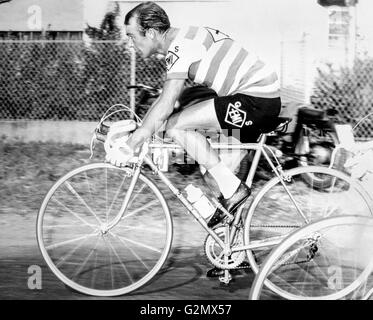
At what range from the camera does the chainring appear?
3.19 metres

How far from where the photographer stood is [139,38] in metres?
3.18

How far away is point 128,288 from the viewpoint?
3.19 m

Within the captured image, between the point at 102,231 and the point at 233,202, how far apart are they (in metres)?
0.70

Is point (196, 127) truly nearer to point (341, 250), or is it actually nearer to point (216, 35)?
point (216, 35)

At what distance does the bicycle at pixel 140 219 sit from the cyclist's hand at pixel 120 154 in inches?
3.1

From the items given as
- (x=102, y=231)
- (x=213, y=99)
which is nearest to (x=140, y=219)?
(x=102, y=231)

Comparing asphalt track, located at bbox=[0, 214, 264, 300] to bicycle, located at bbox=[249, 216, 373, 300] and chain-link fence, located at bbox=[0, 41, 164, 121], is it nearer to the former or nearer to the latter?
bicycle, located at bbox=[249, 216, 373, 300]

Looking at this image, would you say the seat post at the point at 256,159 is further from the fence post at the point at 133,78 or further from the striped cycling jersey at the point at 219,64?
the fence post at the point at 133,78

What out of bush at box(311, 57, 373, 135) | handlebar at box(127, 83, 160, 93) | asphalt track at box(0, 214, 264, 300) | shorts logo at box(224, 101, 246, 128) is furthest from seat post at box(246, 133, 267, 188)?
handlebar at box(127, 83, 160, 93)

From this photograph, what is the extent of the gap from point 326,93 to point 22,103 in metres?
1.85

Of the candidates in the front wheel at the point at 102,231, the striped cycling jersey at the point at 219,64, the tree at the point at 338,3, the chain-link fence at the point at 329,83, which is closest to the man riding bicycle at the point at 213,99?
the striped cycling jersey at the point at 219,64

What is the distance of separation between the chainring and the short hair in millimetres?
1099
